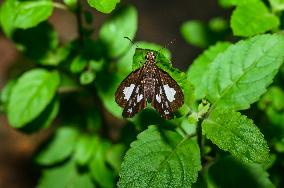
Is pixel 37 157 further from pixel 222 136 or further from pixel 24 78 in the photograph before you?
pixel 222 136

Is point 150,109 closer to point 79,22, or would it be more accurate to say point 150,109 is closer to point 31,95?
point 79,22

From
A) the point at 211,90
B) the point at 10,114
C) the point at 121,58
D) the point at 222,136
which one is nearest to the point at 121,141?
the point at 121,58

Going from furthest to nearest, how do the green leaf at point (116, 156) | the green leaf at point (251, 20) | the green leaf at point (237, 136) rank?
the green leaf at point (116, 156)
the green leaf at point (251, 20)
the green leaf at point (237, 136)

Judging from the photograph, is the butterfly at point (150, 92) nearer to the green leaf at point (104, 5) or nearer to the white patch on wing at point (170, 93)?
the white patch on wing at point (170, 93)

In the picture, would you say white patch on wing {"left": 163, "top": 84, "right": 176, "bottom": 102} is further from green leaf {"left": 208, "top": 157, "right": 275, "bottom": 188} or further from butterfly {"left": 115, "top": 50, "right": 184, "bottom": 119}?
green leaf {"left": 208, "top": 157, "right": 275, "bottom": 188}

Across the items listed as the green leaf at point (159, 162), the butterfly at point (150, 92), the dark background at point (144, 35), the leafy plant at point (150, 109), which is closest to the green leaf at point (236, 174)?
the leafy plant at point (150, 109)

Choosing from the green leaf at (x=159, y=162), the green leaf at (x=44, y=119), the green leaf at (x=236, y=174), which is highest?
the green leaf at (x=159, y=162)

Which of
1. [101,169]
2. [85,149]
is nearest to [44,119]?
[85,149]

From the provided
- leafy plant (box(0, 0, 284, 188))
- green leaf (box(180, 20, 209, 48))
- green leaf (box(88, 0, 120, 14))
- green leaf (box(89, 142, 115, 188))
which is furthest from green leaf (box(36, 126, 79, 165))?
green leaf (box(88, 0, 120, 14))
